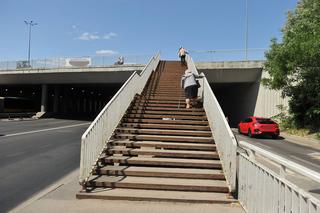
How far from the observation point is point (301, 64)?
2083cm

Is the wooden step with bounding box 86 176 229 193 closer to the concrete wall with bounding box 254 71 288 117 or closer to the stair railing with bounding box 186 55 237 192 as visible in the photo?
the stair railing with bounding box 186 55 237 192

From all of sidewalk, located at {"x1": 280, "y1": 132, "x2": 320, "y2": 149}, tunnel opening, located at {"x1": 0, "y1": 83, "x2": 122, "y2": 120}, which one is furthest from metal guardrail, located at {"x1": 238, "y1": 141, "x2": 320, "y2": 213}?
tunnel opening, located at {"x1": 0, "y1": 83, "x2": 122, "y2": 120}

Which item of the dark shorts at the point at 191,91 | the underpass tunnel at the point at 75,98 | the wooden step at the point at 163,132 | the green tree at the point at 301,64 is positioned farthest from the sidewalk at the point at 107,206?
the underpass tunnel at the point at 75,98

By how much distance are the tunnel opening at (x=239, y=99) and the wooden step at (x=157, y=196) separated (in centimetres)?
2650

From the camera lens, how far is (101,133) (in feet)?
27.1

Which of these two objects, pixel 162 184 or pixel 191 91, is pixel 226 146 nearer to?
pixel 162 184

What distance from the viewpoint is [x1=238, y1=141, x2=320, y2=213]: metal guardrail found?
11.8 ft

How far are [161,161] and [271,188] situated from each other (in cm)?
364

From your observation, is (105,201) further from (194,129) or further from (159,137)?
(194,129)

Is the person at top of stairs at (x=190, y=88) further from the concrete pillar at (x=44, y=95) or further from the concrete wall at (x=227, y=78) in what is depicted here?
the concrete pillar at (x=44, y=95)

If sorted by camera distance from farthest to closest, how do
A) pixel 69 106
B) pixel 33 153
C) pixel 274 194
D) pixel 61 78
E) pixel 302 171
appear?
pixel 69 106
pixel 61 78
pixel 33 153
pixel 274 194
pixel 302 171

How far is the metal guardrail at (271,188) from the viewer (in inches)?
141

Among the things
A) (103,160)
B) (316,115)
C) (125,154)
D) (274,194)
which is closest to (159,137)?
(125,154)

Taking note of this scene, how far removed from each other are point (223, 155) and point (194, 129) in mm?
2755
